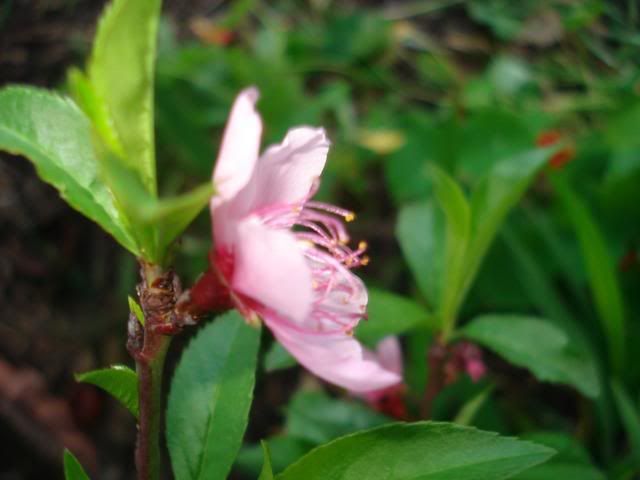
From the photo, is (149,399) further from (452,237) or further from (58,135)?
(452,237)

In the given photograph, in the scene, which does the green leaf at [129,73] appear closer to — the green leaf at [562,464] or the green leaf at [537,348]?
the green leaf at [537,348]

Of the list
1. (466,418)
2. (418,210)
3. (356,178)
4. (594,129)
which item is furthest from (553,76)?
(466,418)

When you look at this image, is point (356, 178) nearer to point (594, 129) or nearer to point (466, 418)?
point (594, 129)

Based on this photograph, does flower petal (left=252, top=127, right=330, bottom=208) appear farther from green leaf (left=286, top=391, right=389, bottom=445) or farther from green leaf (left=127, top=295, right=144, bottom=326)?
green leaf (left=286, top=391, right=389, bottom=445)

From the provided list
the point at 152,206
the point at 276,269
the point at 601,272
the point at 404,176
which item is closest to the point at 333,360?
the point at 276,269

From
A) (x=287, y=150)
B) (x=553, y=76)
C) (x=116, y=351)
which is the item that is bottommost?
(x=116, y=351)
